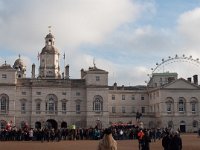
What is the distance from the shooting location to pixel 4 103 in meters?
79.6

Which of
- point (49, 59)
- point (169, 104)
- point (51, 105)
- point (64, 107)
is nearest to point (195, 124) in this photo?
point (169, 104)

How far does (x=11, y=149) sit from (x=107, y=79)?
49.4 m

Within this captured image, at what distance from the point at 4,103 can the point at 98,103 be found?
16.8 meters

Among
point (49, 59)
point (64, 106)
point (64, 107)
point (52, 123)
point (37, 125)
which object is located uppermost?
point (49, 59)

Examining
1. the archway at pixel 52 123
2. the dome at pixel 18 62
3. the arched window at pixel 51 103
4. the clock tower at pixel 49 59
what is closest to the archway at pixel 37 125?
the archway at pixel 52 123

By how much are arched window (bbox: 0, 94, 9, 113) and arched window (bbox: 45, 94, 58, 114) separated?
709 cm

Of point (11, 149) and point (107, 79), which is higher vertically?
point (107, 79)

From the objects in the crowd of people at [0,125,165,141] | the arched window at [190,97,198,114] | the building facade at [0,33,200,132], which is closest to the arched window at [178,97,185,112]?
the building facade at [0,33,200,132]

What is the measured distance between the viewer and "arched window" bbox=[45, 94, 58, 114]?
268ft

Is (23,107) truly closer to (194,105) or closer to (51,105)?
(51,105)

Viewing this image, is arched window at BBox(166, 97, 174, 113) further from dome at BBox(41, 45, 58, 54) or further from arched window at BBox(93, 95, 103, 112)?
dome at BBox(41, 45, 58, 54)

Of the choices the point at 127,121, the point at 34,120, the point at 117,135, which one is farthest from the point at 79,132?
the point at 127,121

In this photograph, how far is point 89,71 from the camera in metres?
83.5

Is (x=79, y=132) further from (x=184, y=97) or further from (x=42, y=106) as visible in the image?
(x=184, y=97)
